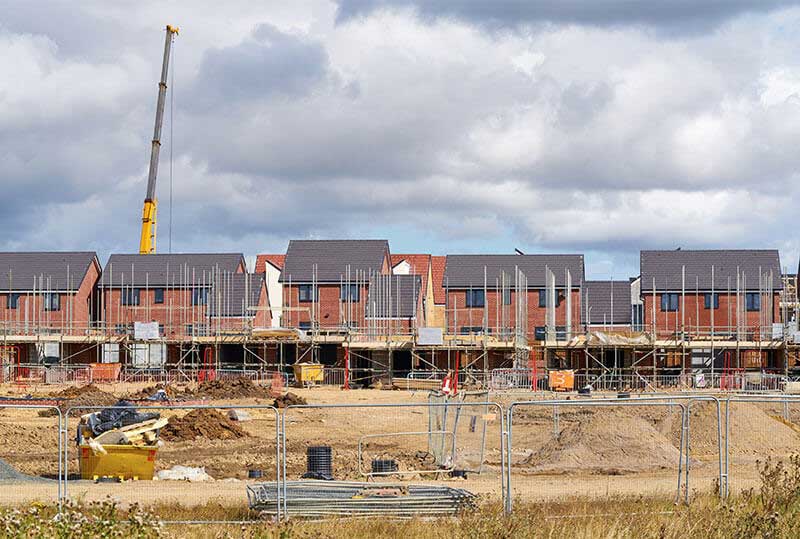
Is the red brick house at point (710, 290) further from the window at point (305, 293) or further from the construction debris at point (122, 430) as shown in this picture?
the construction debris at point (122, 430)

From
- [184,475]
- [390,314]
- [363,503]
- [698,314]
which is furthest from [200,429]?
[698,314]

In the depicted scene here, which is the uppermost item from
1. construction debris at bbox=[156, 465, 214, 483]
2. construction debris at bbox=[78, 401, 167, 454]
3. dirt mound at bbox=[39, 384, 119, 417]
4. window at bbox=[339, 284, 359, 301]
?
window at bbox=[339, 284, 359, 301]

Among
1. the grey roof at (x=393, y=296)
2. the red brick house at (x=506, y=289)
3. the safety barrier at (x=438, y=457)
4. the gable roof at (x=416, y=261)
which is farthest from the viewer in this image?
the gable roof at (x=416, y=261)

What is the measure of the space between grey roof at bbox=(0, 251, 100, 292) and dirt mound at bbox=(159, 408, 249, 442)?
42.5 m

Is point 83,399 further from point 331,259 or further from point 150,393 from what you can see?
point 331,259

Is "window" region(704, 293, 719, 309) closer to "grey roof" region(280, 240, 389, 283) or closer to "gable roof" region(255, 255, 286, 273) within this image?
"grey roof" region(280, 240, 389, 283)

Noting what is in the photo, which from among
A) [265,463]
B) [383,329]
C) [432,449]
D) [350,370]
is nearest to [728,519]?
[432,449]

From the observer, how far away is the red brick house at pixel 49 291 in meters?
72.6

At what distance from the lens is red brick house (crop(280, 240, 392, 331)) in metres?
70.8

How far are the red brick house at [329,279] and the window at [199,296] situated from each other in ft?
16.2

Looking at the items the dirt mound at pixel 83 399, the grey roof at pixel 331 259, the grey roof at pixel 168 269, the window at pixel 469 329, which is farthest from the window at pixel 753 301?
the dirt mound at pixel 83 399

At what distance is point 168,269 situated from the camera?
74750mm

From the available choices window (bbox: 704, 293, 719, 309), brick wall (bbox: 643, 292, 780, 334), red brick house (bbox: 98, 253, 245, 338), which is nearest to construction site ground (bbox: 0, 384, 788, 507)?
brick wall (bbox: 643, 292, 780, 334)

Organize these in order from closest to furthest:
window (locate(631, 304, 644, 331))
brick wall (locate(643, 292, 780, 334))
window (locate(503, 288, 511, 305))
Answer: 1. brick wall (locate(643, 292, 780, 334))
2. window (locate(503, 288, 511, 305))
3. window (locate(631, 304, 644, 331))
